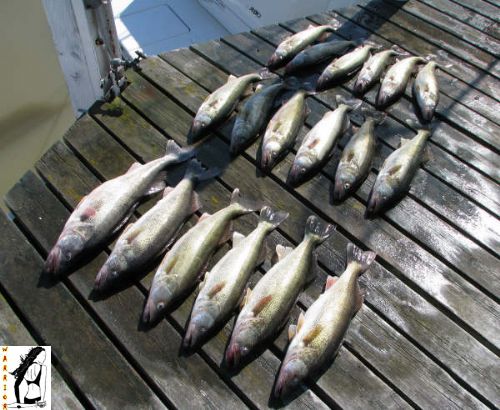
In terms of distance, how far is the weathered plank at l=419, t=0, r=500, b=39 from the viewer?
5809 mm

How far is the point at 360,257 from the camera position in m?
3.24

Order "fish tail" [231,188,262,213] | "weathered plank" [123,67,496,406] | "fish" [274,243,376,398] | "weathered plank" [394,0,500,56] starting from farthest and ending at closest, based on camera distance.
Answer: "weathered plank" [394,0,500,56] → "fish tail" [231,188,262,213] → "weathered plank" [123,67,496,406] → "fish" [274,243,376,398]

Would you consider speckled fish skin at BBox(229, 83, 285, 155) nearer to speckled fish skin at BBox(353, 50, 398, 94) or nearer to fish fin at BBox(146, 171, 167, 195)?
fish fin at BBox(146, 171, 167, 195)

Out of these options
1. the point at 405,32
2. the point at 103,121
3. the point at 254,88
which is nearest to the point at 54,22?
the point at 103,121

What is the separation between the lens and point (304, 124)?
169 inches

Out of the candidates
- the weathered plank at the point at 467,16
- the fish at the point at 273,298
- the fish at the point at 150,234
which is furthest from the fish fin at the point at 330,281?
the weathered plank at the point at 467,16

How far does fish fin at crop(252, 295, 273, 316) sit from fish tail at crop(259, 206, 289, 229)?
26.2 inches

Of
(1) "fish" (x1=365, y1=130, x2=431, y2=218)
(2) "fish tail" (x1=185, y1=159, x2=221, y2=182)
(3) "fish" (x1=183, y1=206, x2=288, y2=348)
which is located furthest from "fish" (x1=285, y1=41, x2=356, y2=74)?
(3) "fish" (x1=183, y1=206, x2=288, y2=348)

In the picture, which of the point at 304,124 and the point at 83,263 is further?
the point at 304,124

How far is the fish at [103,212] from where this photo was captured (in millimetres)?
3061

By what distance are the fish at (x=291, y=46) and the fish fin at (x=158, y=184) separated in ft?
6.70

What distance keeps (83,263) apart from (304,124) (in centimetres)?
246

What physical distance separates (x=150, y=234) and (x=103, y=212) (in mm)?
430

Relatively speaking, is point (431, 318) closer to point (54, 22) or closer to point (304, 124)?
point (304, 124)
